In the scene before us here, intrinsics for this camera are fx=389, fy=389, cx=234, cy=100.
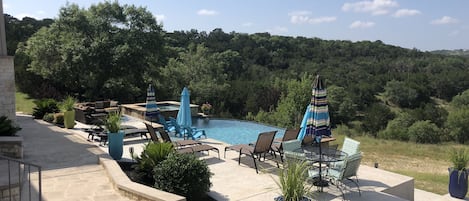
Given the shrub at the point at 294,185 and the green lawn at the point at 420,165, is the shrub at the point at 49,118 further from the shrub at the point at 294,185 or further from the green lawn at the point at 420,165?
the shrub at the point at 294,185

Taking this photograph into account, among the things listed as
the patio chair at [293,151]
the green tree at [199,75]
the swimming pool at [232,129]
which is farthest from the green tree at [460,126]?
the patio chair at [293,151]

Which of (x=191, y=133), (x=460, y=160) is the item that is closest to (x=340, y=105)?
(x=191, y=133)

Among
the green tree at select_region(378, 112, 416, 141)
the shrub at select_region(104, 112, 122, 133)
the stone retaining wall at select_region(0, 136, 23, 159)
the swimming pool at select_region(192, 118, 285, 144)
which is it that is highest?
the shrub at select_region(104, 112, 122, 133)

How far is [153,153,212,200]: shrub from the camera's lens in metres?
6.11

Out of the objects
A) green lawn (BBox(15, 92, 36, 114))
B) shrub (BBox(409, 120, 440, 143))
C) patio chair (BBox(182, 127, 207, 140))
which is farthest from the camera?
→ shrub (BBox(409, 120, 440, 143))

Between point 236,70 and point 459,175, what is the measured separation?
44.5 m

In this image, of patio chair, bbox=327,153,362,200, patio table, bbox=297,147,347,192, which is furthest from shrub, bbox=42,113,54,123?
patio chair, bbox=327,153,362,200

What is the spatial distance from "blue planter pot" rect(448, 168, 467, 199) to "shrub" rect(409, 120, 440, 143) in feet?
115

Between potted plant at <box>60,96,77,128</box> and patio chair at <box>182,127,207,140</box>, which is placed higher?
potted plant at <box>60,96,77,128</box>

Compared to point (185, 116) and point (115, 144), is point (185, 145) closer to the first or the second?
point (115, 144)

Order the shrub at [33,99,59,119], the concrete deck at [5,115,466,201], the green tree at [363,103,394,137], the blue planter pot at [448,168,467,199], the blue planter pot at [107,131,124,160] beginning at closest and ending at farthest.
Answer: the concrete deck at [5,115,466,201] < the blue planter pot at [448,168,467,199] < the blue planter pot at [107,131,124,160] < the shrub at [33,99,59,119] < the green tree at [363,103,394,137]

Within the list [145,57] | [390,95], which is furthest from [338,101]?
[145,57]

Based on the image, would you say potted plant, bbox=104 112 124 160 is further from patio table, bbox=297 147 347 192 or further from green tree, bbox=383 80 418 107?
green tree, bbox=383 80 418 107

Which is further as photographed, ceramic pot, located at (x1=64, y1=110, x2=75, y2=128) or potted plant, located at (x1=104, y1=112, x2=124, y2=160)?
ceramic pot, located at (x1=64, y1=110, x2=75, y2=128)
